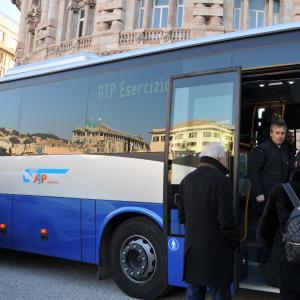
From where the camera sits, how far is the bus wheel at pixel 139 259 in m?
5.51

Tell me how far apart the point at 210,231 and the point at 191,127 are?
1865mm

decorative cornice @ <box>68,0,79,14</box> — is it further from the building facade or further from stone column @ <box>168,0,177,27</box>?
the building facade

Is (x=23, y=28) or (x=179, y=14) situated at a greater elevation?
(x=23, y=28)

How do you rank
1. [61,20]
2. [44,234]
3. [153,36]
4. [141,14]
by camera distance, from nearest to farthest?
[44,234]
[153,36]
[141,14]
[61,20]

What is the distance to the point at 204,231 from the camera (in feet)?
12.2

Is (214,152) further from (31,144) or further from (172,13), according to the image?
(172,13)

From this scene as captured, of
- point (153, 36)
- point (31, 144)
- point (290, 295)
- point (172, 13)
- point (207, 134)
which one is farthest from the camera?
point (172, 13)

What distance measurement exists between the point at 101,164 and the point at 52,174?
976 mm

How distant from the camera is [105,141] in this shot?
6.18 metres

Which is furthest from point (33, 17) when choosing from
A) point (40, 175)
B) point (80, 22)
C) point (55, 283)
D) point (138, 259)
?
point (138, 259)

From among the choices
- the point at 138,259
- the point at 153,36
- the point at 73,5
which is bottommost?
the point at 138,259

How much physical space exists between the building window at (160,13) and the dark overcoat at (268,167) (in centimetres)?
2115

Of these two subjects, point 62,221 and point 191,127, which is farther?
point 62,221

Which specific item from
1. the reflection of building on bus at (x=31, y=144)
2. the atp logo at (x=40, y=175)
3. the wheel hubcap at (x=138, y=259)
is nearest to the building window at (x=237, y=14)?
the reflection of building on bus at (x=31, y=144)
